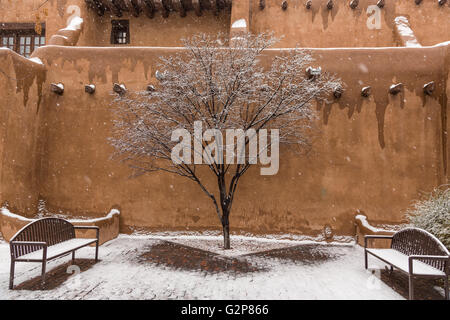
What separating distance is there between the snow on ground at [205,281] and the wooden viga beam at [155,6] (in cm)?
913

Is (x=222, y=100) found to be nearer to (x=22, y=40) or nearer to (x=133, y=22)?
(x=133, y=22)

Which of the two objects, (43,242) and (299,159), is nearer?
(43,242)

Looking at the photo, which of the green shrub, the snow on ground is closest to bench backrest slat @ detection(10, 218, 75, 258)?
the snow on ground

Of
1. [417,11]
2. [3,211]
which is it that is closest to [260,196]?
[3,211]

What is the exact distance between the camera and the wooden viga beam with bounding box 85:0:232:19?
1102 centimetres

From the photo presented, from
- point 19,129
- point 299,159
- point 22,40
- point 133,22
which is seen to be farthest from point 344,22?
point 22,40

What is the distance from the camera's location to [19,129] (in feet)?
25.9

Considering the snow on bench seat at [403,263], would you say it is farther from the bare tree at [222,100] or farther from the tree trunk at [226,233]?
the bare tree at [222,100]

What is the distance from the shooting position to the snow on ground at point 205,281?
4.21 meters

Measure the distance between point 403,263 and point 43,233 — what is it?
5.80 metres

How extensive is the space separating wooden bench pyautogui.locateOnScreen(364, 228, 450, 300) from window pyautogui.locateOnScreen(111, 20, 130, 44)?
11.3m

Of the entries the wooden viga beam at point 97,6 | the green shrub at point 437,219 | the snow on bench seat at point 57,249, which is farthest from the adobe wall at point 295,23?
the snow on bench seat at point 57,249

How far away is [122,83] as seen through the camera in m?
8.76

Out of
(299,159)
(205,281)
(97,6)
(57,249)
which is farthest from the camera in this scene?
(97,6)
